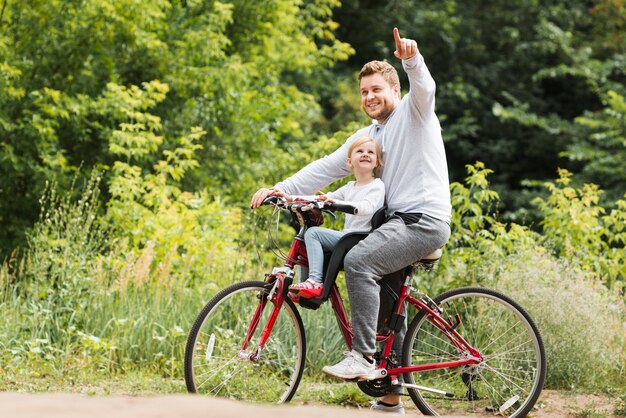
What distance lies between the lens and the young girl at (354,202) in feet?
14.5

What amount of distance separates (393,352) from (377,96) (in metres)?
1.29

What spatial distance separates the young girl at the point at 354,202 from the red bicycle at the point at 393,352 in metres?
0.05

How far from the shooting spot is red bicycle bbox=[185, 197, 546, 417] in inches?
175

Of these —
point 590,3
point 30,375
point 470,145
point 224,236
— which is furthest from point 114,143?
point 590,3

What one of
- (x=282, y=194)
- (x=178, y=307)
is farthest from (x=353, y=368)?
(x=178, y=307)

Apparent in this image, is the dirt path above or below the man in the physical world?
below

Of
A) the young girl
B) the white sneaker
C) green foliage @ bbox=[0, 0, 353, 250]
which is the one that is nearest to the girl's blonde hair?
the young girl

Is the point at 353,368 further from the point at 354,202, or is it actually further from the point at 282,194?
the point at 282,194

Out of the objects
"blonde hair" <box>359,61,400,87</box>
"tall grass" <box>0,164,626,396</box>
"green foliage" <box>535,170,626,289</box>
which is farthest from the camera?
"green foliage" <box>535,170,626,289</box>

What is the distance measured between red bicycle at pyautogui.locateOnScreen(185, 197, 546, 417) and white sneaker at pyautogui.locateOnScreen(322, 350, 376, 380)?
0.42 ft

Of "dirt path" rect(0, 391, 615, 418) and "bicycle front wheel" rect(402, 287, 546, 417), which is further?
"bicycle front wheel" rect(402, 287, 546, 417)

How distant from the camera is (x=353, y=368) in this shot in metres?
4.35

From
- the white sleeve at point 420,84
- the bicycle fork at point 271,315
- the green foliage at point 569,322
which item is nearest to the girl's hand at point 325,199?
the bicycle fork at point 271,315

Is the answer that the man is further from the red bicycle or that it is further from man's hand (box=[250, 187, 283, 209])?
the red bicycle
